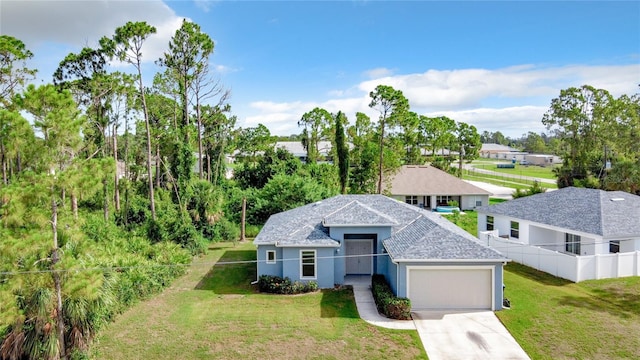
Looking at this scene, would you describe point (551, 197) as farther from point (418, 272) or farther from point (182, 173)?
point (182, 173)

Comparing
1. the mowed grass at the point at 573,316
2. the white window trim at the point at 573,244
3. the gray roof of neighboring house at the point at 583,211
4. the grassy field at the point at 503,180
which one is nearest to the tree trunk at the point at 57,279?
the mowed grass at the point at 573,316

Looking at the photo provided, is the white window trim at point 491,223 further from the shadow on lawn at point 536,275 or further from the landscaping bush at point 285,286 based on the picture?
the landscaping bush at point 285,286

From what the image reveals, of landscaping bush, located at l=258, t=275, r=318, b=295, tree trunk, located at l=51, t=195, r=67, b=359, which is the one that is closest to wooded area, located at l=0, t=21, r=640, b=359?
tree trunk, located at l=51, t=195, r=67, b=359

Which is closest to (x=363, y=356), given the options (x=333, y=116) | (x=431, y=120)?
(x=333, y=116)

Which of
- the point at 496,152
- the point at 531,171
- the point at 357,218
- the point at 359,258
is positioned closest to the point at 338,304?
the point at 359,258

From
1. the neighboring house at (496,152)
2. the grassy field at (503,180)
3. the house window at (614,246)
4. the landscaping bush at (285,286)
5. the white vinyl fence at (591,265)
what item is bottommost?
the landscaping bush at (285,286)

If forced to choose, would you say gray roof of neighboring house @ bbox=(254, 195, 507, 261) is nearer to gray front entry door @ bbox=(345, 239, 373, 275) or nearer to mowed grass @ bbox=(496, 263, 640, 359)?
gray front entry door @ bbox=(345, 239, 373, 275)
